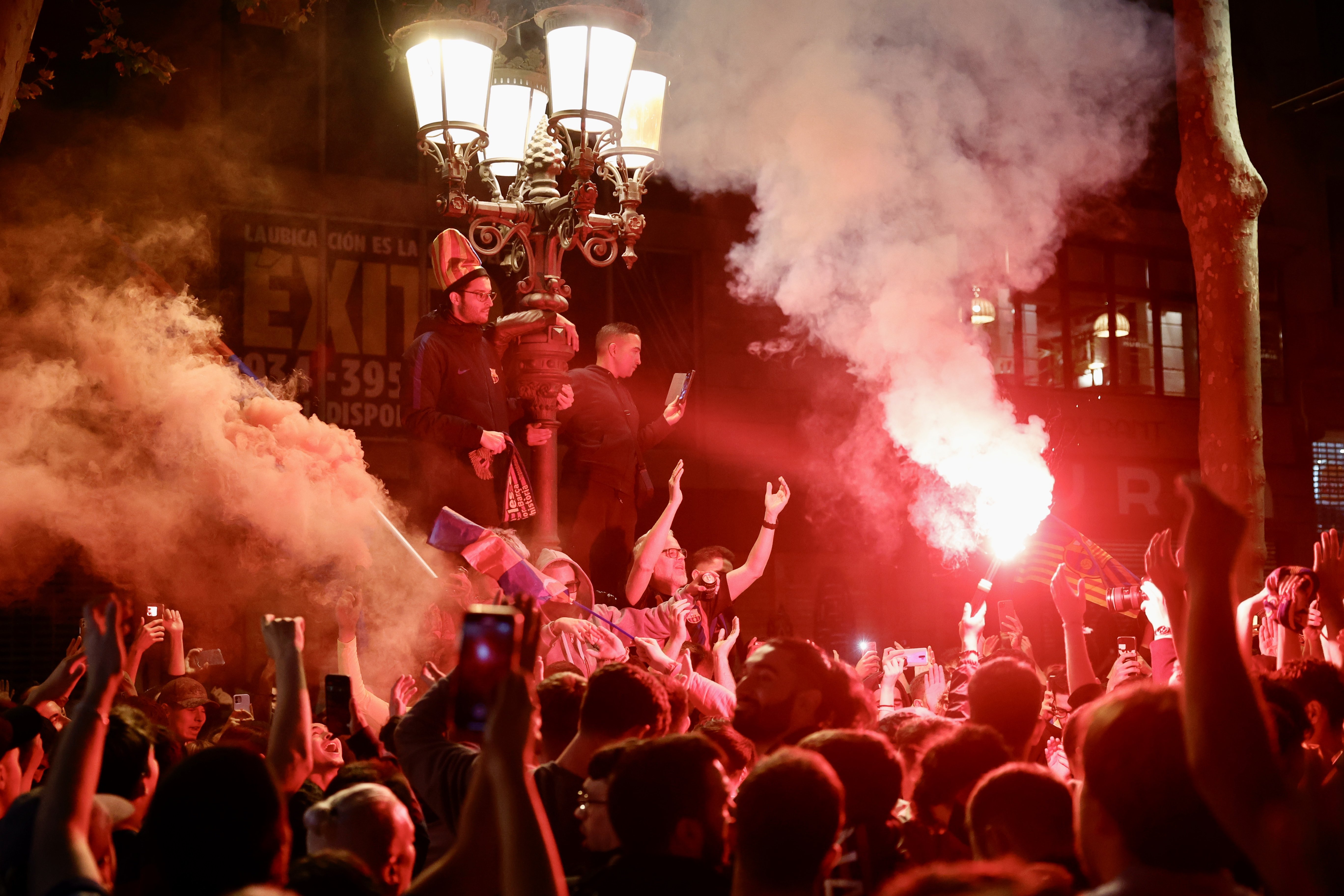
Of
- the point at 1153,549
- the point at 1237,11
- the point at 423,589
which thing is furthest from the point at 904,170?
the point at 1237,11

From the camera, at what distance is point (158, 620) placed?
648 cm

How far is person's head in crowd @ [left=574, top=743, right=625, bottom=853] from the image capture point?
2719 millimetres

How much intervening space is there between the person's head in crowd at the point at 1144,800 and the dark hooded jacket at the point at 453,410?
434 centimetres

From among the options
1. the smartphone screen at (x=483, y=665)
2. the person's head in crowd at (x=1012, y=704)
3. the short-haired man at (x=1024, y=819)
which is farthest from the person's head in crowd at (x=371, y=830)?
the person's head in crowd at (x=1012, y=704)

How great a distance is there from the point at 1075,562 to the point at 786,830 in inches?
221

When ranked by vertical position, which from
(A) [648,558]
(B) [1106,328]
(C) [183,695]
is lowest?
(C) [183,695]

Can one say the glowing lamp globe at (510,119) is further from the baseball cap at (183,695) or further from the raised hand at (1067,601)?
the raised hand at (1067,601)

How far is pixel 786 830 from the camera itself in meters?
2.27

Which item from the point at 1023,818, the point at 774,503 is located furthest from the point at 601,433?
the point at 1023,818

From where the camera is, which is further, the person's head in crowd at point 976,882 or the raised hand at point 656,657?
the raised hand at point 656,657

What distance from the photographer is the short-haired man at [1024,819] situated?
252 centimetres

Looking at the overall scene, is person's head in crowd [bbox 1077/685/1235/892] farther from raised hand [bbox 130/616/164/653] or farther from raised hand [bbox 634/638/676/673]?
raised hand [bbox 130/616/164/653]

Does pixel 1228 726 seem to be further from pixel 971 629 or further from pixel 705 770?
pixel 971 629

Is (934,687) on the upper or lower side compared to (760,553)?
lower
